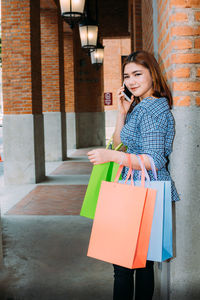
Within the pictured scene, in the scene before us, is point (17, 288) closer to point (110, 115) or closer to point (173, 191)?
point (173, 191)

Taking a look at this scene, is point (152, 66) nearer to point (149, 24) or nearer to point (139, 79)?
point (139, 79)

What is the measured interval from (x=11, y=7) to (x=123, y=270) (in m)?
7.26

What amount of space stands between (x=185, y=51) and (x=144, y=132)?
0.71 meters

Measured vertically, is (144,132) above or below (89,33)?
below

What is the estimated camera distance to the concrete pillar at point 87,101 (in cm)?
1602

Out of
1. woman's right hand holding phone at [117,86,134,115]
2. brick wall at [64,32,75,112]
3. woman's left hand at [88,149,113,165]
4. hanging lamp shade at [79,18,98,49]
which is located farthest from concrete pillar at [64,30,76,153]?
woman's left hand at [88,149,113,165]

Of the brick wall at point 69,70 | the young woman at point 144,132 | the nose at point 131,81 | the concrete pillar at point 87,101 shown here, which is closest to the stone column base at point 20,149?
the young woman at point 144,132

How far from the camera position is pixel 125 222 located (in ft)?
6.26

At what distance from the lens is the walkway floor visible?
3180mm

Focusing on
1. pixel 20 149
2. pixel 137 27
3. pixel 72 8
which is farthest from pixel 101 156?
pixel 20 149

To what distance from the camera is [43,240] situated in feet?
14.4

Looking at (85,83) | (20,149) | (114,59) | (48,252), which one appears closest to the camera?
(48,252)

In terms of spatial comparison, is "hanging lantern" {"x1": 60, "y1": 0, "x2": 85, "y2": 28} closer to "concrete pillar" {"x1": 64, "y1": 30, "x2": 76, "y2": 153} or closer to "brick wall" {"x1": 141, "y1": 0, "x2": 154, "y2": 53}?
"brick wall" {"x1": 141, "y1": 0, "x2": 154, "y2": 53}

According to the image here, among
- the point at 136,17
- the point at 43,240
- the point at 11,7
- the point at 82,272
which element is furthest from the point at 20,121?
the point at 82,272
